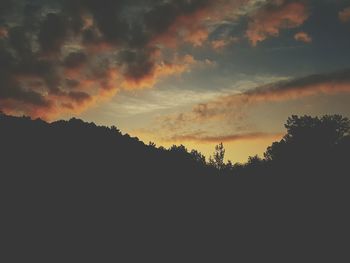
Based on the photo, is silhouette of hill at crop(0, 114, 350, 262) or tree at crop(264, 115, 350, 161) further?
tree at crop(264, 115, 350, 161)

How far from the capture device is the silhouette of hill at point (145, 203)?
29281 mm

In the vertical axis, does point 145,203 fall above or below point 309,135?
below

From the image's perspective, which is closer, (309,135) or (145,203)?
(145,203)

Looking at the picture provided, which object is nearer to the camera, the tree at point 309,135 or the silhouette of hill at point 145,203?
the silhouette of hill at point 145,203

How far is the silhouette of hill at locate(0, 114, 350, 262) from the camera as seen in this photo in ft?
96.1

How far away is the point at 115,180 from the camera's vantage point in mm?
38562

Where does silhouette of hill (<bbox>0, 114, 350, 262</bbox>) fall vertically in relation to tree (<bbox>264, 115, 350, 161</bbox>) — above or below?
below

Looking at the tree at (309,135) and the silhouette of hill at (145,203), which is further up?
the tree at (309,135)

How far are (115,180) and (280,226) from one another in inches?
670

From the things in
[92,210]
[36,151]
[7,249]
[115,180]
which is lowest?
[7,249]

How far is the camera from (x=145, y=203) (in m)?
36.3

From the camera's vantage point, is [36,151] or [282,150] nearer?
[36,151]

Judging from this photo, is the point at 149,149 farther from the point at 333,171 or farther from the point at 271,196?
the point at 333,171

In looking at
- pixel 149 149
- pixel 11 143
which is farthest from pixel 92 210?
pixel 149 149
